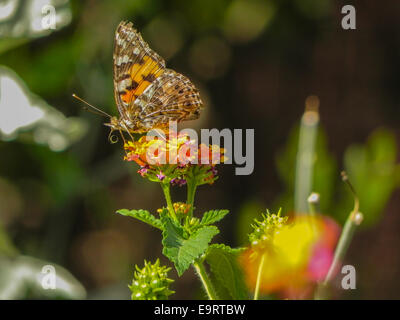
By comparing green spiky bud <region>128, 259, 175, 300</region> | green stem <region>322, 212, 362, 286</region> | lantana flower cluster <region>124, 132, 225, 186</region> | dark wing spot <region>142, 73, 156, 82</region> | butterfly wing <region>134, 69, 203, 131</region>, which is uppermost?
dark wing spot <region>142, 73, 156, 82</region>

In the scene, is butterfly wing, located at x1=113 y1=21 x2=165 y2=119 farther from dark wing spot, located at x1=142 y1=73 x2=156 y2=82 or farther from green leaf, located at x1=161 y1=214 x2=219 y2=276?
green leaf, located at x1=161 y1=214 x2=219 y2=276

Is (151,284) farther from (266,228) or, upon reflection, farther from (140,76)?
(140,76)

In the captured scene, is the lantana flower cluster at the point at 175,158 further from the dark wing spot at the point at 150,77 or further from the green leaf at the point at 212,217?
the dark wing spot at the point at 150,77

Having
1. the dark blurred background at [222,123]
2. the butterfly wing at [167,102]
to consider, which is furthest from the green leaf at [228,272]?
the dark blurred background at [222,123]

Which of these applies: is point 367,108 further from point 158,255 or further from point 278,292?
point 278,292

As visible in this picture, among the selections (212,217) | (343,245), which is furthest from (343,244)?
(212,217)

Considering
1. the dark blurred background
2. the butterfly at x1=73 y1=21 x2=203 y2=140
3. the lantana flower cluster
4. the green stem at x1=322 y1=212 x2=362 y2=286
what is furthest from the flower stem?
the dark blurred background
